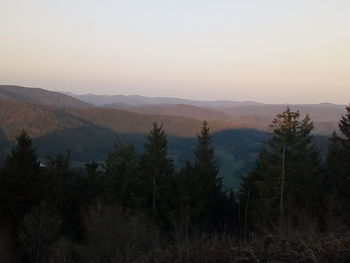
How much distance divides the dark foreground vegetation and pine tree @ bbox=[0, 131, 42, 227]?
6 cm

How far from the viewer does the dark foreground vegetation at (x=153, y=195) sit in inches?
922

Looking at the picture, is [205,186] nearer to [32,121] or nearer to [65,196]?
[65,196]

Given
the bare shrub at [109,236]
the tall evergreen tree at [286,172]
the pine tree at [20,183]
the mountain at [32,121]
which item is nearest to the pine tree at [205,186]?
the tall evergreen tree at [286,172]

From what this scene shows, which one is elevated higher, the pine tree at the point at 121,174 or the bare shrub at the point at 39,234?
the pine tree at the point at 121,174

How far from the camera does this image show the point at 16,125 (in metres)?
178

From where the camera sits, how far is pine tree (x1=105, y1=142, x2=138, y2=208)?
105 ft

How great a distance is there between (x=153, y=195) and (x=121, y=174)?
9.18ft

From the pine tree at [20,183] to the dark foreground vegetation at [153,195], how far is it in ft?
0.21

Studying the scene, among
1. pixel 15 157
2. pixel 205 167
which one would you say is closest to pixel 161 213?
pixel 205 167

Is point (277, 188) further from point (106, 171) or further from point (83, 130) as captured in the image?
point (83, 130)

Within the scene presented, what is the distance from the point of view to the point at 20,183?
1171 inches

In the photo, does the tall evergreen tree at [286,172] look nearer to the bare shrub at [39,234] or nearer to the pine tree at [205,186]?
the pine tree at [205,186]

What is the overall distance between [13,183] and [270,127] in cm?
1727

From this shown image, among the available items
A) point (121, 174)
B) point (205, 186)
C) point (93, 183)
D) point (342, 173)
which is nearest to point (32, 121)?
point (93, 183)
